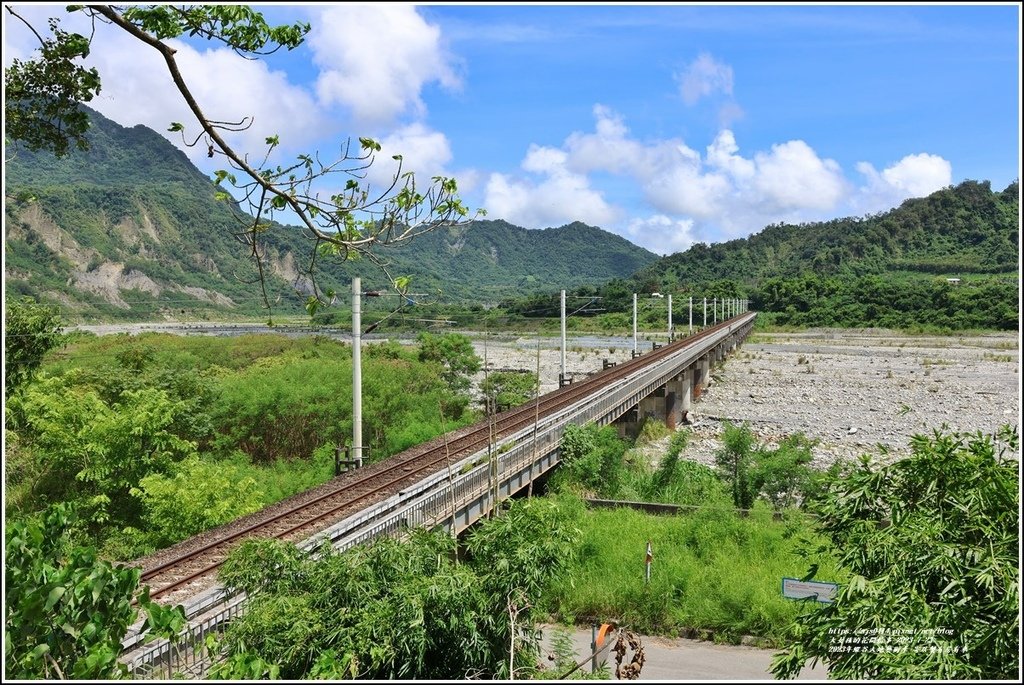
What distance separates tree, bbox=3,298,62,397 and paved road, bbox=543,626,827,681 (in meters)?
9.48

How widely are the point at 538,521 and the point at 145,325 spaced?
270 feet

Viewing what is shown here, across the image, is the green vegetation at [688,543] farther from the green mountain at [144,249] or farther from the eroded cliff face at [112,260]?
the eroded cliff face at [112,260]

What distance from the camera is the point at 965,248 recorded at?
112m

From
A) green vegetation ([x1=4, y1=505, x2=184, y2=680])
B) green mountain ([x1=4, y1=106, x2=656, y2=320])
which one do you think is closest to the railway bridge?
green vegetation ([x1=4, y1=505, x2=184, y2=680])

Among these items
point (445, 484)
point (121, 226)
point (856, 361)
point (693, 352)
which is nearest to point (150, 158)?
point (121, 226)

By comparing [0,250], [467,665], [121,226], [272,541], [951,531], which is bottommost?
[467,665]

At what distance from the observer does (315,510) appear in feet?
42.4

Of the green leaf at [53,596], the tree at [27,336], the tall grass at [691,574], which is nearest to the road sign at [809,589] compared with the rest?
the tall grass at [691,574]

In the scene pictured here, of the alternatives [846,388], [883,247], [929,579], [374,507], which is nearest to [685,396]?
[846,388]

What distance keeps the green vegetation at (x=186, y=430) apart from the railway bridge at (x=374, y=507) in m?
1.53

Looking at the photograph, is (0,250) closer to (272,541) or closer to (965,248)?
(272,541)

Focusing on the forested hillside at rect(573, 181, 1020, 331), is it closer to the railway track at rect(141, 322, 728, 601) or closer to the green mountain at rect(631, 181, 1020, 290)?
the green mountain at rect(631, 181, 1020, 290)

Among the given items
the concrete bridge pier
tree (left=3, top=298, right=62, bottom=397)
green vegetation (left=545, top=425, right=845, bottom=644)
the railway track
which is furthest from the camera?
the concrete bridge pier

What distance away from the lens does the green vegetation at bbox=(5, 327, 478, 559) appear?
1670cm
